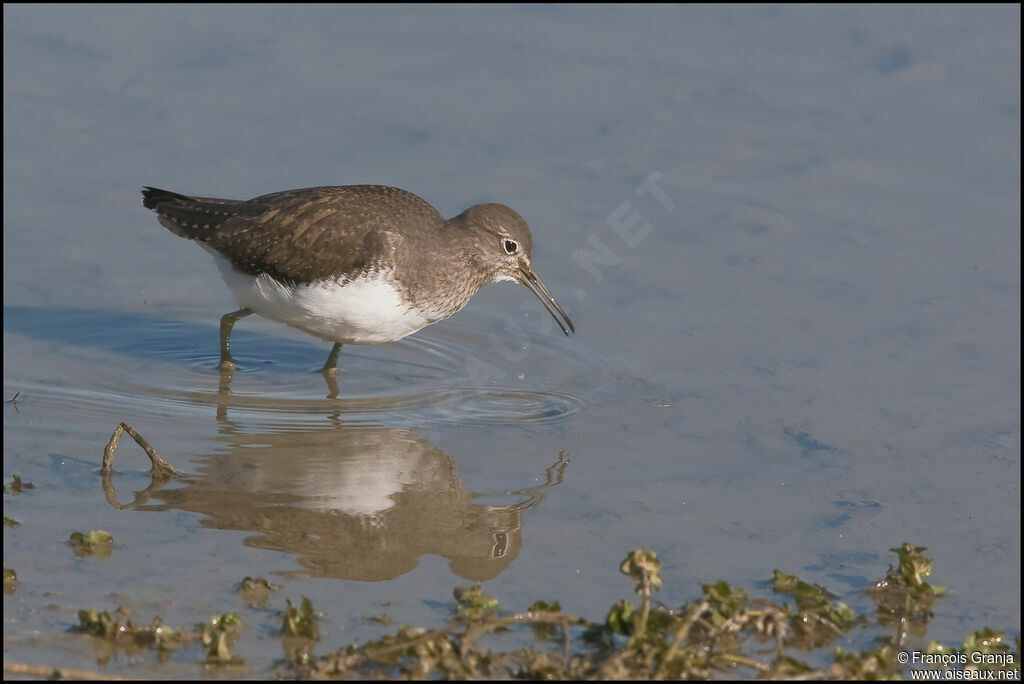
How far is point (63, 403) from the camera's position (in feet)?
31.2

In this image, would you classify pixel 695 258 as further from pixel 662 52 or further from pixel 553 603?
pixel 553 603

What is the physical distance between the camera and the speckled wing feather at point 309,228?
9961mm

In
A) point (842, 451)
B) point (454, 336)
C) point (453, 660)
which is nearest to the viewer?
point (453, 660)

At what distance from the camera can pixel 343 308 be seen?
988 centimetres

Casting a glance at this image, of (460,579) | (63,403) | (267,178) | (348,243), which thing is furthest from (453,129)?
(460,579)

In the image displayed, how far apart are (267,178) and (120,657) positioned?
7.57 meters

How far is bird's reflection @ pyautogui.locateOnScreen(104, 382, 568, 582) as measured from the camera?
24.5 ft

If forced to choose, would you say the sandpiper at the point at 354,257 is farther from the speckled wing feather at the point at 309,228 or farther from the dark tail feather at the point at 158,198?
the dark tail feather at the point at 158,198

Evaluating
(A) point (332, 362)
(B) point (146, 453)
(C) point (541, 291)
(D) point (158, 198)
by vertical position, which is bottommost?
(B) point (146, 453)

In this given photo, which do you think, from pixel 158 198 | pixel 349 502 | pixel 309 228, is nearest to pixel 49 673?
pixel 349 502

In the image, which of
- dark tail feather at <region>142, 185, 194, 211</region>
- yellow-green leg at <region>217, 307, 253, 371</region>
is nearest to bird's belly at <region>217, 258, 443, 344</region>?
yellow-green leg at <region>217, 307, 253, 371</region>

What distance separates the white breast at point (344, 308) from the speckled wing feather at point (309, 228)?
91 millimetres

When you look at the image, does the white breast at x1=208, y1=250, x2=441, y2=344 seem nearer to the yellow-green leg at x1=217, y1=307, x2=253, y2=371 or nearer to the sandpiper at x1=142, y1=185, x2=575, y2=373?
the sandpiper at x1=142, y1=185, x2=575, y2=373

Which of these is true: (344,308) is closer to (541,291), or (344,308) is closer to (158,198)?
(541,291)
